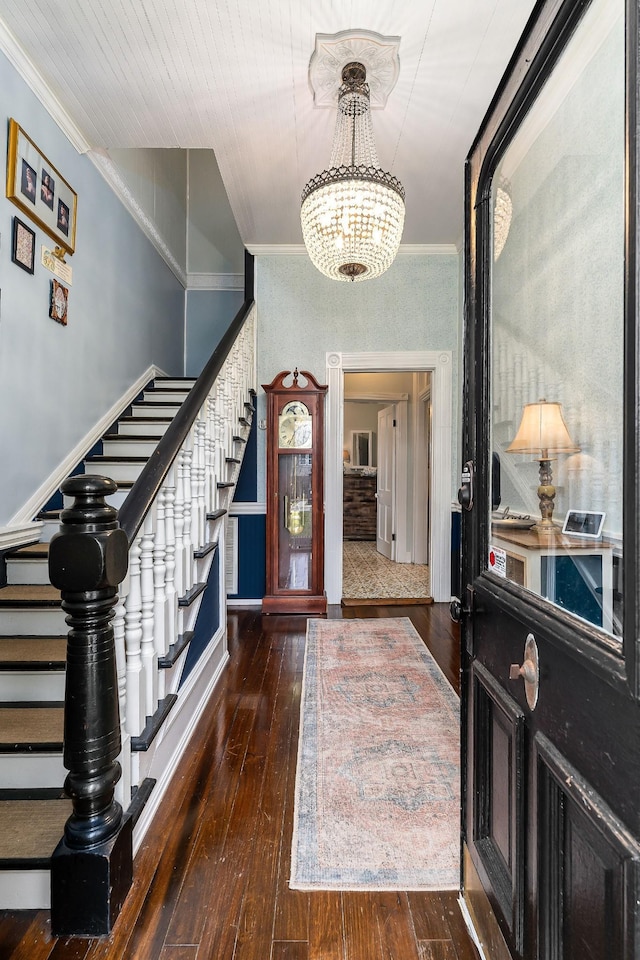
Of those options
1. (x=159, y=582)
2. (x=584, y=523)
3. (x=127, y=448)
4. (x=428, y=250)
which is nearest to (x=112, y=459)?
(x=127, y=448)

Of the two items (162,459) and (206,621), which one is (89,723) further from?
(206,621)

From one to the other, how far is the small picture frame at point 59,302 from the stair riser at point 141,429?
84 centimetres

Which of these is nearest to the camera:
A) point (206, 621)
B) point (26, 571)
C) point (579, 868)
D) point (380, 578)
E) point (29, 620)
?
point (579, 868)

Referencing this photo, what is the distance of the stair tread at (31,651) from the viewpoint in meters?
1.70

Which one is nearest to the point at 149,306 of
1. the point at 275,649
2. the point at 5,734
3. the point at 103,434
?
the point at 103,434

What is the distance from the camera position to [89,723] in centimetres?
123

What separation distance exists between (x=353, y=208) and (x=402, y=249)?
223 cm

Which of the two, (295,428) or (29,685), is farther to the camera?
(295,428)

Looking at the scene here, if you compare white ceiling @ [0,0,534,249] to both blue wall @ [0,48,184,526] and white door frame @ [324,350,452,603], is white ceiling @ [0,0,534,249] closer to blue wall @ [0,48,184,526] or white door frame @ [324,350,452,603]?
blue wall @ [0,48,184,526]

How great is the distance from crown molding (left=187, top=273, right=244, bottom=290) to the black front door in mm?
4411

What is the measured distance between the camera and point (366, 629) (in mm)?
3660

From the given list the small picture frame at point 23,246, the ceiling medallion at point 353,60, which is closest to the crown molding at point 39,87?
the small picture frame at point 23,246

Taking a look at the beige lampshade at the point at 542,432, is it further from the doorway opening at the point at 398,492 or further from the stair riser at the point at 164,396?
the doorway opening at the point at 398,492

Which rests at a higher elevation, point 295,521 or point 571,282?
point 571,282
